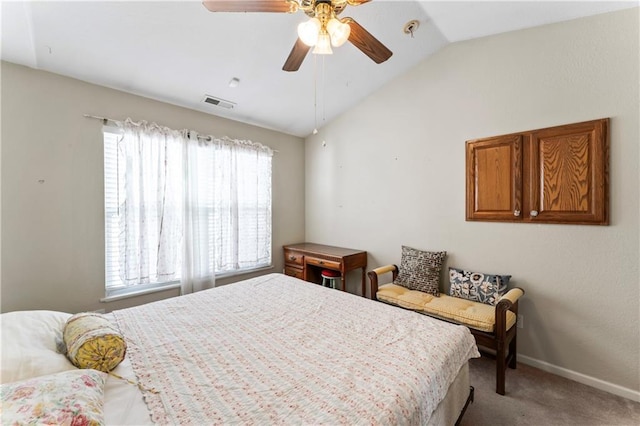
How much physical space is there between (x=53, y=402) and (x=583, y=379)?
327cm

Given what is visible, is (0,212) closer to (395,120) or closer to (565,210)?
(395,120)

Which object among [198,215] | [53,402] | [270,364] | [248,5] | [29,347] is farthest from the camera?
[198,215]

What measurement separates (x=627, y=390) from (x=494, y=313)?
3.29 feet

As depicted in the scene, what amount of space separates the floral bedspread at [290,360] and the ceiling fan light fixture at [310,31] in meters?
1.69

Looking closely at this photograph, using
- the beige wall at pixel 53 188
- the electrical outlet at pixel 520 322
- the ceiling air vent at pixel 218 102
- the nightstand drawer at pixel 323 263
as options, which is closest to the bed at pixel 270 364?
the beige wall at pixel 53 188

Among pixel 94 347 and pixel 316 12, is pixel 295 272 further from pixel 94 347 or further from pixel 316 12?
pixel 316 12

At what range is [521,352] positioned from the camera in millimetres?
2402

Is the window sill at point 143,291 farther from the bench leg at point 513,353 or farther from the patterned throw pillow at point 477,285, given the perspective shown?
the bench leg at point 513,353

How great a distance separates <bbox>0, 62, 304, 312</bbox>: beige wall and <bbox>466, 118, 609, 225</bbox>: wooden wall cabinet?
3.45 meters

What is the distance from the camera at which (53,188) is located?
7.48 ft

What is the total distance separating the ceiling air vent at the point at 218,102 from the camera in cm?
293

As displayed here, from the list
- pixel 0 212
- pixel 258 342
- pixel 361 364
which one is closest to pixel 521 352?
pixel 361 364

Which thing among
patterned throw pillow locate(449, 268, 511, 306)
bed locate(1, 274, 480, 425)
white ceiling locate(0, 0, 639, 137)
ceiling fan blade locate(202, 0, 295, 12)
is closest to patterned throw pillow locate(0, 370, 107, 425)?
bed locate(1, 274, 480, 425)

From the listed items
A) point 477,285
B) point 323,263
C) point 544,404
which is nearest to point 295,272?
point 323,263
